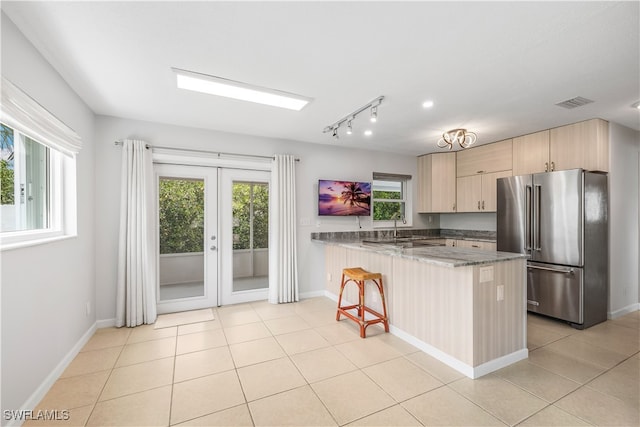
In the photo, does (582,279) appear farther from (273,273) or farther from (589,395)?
(273,273)

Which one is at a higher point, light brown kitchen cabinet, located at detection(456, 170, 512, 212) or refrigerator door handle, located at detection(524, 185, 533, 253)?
light brown kitchen cabinet, located at detection(456, 170, 512, 212)

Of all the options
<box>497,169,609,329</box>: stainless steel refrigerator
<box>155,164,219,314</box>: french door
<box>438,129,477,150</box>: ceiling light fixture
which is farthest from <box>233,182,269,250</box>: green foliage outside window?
<box>497,169,609,329</box>: stainless steel refrigerator

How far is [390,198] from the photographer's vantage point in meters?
5.46

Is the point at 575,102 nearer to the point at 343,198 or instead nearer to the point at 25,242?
the point at 343,198

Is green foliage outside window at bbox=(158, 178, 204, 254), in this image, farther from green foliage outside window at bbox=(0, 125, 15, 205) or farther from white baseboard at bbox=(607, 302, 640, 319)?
white baseboard at bbox=(607, 302, 640, 319)

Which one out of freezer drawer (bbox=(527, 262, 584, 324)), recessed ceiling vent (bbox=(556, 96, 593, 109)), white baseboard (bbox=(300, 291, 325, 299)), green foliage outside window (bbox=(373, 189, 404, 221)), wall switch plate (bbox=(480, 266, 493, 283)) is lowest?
white baseboard (bbox=(300, 291, 325, 299))

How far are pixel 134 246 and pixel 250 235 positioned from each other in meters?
1.50

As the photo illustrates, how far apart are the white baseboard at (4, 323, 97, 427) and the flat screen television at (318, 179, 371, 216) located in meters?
3.26

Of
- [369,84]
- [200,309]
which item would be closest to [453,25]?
[369,84]

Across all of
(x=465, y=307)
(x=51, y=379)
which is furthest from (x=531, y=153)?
(x=51, y=379)

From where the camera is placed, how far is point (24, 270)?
1.84 metres

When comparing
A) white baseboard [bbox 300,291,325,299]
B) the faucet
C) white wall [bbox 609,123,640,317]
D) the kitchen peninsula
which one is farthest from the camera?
the faucet

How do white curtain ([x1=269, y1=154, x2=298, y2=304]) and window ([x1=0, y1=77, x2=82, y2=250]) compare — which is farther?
white curtain ([x1=269, y1=154, x2=298, y2=304])

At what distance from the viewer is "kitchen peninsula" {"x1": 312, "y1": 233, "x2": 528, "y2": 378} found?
2.32 meters
